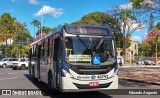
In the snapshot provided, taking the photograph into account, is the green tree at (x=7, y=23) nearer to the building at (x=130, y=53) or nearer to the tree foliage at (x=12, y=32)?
the tree foliage at (x=12, y=32)

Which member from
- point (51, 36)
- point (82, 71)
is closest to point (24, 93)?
point (51, 36)

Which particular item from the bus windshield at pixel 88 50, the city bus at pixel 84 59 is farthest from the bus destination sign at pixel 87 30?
the bus windshield at pixel 88 50

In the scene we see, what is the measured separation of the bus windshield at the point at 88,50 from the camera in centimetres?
1196

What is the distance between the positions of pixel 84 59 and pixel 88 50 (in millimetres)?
427

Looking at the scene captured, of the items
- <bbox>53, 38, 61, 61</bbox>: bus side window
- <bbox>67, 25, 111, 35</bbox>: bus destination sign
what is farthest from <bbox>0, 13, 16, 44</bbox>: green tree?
<bbox>67, 25, 111, 35</bbox>: bus destination sign

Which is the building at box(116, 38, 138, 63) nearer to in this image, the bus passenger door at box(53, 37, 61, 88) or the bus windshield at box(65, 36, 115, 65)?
the bus passenger door at box(53, 37, 61, 88)

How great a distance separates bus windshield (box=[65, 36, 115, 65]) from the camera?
39.2ft

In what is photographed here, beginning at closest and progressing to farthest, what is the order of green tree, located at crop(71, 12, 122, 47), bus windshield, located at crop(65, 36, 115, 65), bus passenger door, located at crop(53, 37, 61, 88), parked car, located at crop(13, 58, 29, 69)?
bus windshield, located at crop(65, 36, 115, 65) < bus passenger door, located at crop(53, 37, 61, 88) < parked car, located at crop(13, 58, 29, 69) < green tree, located at crop(71, 12, 122, 47)

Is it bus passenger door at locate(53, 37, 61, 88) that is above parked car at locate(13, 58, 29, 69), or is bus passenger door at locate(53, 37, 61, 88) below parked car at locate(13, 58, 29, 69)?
above

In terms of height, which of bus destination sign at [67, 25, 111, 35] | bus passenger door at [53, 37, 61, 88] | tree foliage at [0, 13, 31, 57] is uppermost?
tree foliage at [0, 13, 31, 57]

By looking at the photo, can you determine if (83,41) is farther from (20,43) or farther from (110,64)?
(20,43)

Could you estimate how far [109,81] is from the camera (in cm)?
1214

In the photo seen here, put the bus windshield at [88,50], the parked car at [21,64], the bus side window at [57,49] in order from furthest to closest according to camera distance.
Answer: the parked car at [21,64], the bus side window at [57,49], the bus windshield at [88,50]

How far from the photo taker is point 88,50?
12156 millimetres
